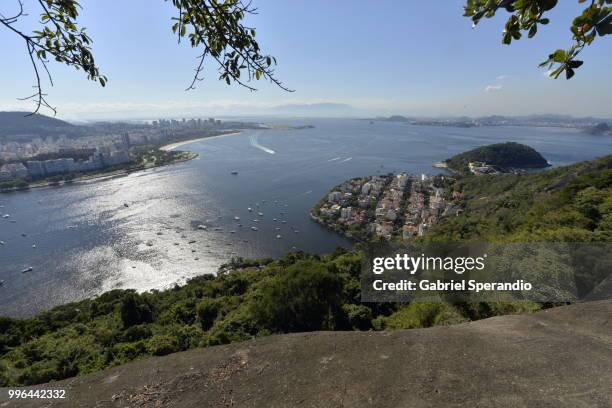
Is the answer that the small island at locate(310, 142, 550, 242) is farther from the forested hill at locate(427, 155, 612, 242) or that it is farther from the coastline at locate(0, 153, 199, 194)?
the coastline at locate(0, 153, 199, 194)

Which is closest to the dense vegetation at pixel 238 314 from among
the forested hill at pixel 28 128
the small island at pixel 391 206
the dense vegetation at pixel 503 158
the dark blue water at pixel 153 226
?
the dark blue water at pixel 153 226

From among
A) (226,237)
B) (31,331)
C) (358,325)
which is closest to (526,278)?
(358,325)

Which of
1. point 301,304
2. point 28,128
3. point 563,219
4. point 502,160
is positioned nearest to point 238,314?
point 301,304

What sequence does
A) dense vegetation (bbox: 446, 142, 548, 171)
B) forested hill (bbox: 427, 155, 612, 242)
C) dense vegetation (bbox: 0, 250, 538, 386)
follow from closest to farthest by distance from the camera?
1. dense vegetation (bbox: 0, 250, 538, 386)
2. forested hill (bbox: 427, 155, 612, 242)
3. dense vegetation (bbox: 446, 142, 548, 171)

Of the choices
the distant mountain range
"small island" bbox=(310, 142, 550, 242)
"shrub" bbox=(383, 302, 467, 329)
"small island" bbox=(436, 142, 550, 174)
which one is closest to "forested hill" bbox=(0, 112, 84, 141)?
"small island" bbox=(310, 142, 550, 242)

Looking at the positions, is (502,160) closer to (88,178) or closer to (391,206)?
(391,206)

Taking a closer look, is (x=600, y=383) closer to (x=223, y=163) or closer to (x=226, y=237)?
(x=226, y=237)
